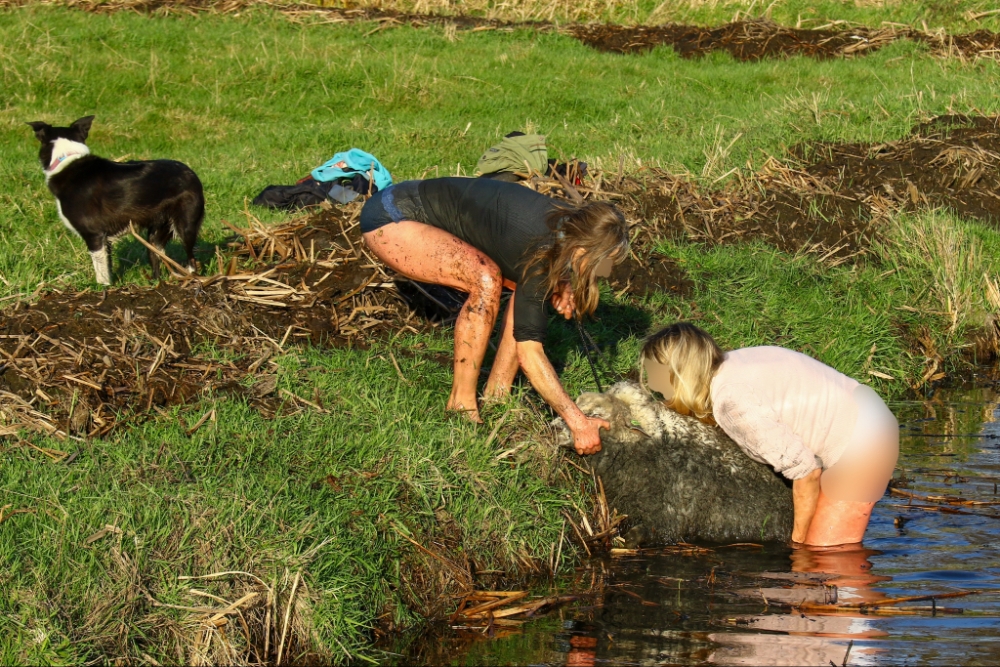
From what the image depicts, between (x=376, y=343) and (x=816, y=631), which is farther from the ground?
(x=816, y=631)

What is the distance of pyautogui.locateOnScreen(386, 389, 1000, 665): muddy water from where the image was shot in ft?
14.2

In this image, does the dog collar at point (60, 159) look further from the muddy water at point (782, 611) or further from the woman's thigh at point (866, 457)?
the woman's thigh at point (866, 457)

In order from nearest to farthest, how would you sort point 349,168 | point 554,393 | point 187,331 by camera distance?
1. point 554,393
2. point 187,331
3. point 349,168

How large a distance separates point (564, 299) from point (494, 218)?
1.89ft

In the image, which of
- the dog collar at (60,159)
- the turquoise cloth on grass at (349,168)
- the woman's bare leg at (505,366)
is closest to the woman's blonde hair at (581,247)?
the woman's bare leg at (505,366)

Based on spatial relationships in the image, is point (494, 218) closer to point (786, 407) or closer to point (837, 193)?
point (786, 407)

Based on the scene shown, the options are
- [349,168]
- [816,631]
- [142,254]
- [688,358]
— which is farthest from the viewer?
[349,168]

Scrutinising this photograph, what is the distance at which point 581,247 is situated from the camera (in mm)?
5277

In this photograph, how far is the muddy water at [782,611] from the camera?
4.33 m

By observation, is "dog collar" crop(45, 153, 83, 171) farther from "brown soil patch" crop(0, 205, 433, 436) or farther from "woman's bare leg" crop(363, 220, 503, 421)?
"woman's bare leg" crop(363, 220, 503, 421)

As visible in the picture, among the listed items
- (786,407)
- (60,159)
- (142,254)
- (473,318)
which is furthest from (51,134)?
(786,407)

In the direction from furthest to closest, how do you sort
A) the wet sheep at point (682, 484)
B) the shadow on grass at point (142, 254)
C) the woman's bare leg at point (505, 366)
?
the shadow on grass at point (142, 254), the woman's bare leg at point (505, 366), the wet sheep at point (682, 484)

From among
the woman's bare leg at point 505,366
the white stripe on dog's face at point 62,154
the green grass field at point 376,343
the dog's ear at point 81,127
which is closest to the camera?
the green grass field at point 376,343

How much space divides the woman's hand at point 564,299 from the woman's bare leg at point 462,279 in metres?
0.34
